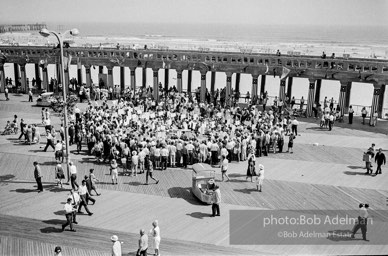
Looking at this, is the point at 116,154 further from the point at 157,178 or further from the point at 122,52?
the point at 122,52

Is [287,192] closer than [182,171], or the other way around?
[287,192]

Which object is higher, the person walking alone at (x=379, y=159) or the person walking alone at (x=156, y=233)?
the person walking alone at (x=379, y=159)

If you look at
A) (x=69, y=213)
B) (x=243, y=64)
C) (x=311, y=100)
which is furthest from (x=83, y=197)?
(x=243, y=64)

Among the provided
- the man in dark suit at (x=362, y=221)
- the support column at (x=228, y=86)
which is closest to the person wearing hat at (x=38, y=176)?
the man in dark suit at (x=362, y=221)

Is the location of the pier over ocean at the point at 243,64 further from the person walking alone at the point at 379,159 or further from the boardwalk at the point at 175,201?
the person walking alone at the point at 379,159

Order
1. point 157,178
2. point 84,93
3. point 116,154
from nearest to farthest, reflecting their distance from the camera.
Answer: point 157,178
point 116,154
point 84,93

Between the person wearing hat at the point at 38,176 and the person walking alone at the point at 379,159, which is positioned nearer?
the person wearing hat at the point at 38,176

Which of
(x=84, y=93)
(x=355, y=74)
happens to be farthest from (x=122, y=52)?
(x=355, y=74)

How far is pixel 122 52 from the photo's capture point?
41.4 meters

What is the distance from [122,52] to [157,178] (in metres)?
23.9

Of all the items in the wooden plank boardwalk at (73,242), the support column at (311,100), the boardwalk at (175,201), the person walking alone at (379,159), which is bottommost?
the wooden plank boardwalk at (73,242)

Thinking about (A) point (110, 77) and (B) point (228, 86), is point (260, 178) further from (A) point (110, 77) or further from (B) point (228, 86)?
(A) point (110, 77)

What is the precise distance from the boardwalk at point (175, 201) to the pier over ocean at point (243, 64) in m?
8.62

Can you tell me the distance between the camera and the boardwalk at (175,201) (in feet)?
46.2
